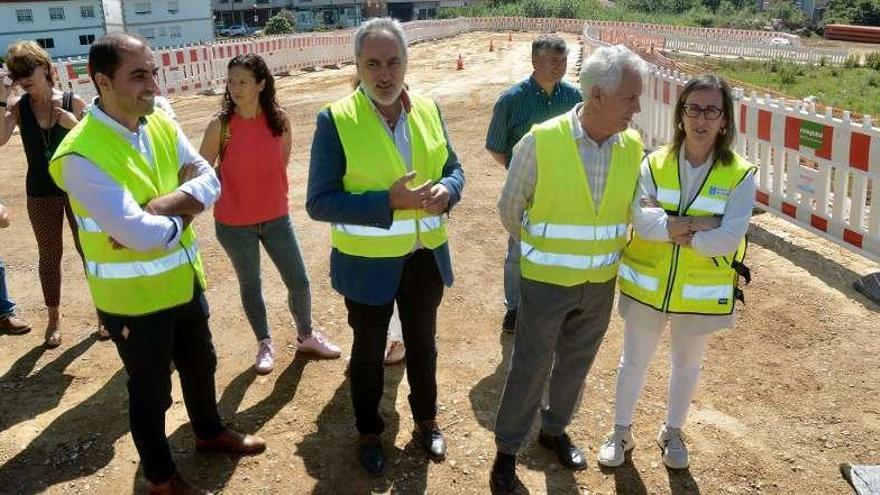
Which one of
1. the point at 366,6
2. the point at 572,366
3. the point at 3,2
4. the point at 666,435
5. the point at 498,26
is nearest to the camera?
the point at 572,366

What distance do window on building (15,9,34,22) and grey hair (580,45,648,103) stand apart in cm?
5921

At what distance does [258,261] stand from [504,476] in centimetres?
204

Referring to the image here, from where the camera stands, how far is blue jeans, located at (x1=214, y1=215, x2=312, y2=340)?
4.19m

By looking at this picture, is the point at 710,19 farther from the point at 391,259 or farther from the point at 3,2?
the point at 391,259

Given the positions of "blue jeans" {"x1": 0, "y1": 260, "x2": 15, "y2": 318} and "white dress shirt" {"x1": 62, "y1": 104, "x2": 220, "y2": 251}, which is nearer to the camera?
"white dress shirt" {"x1": 62, "y1": 104, "x2": 220, "y2": 251}

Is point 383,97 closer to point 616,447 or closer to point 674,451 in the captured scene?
point 616,447

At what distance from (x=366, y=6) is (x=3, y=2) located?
3851 cm

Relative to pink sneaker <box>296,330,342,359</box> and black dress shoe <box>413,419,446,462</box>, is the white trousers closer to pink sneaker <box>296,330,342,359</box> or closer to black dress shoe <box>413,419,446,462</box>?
black dress shoe <box>413,419,446,462</box>

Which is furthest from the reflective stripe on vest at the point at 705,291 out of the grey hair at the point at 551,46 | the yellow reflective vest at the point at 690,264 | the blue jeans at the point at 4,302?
the blue jeans at the point at 4,302

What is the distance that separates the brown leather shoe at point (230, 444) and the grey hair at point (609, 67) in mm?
2490

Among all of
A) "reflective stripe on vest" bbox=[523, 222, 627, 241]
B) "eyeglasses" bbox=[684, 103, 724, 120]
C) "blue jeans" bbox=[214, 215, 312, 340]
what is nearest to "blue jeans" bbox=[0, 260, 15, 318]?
"blue jeans" bbox=[214, 215, 312, 340]

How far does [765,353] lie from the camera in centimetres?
462

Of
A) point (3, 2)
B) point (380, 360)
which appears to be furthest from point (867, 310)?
point (3, 2)

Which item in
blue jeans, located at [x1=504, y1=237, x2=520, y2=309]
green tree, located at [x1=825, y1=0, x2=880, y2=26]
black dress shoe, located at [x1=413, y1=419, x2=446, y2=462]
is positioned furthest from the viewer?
green tree, located at [x1=825, y1=0, x2=880, y2=26]
